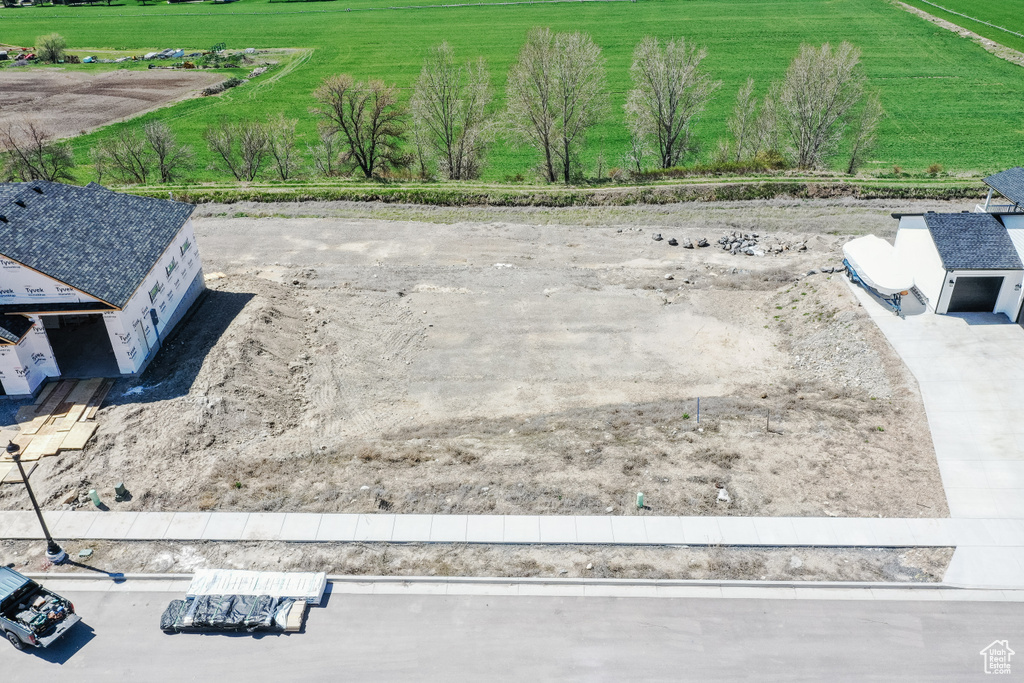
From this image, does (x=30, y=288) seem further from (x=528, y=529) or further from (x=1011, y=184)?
(x=1011, y=184)

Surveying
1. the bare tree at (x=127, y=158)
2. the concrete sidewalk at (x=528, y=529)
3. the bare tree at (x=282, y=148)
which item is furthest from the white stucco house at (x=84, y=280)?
the bare tree at (x=127, y=158)

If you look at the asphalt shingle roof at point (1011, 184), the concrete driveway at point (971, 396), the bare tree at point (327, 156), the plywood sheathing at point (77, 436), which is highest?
the asphalt shingle roof at point (1011, 184)

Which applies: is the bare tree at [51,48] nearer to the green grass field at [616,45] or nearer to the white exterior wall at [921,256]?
the green grass field at [616,45]

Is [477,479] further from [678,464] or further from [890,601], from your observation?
[890,601]

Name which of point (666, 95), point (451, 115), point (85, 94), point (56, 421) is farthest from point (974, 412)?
point (85, 94)

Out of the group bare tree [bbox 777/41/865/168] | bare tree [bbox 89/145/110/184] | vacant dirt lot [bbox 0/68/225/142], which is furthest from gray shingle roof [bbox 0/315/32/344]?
vacant dirt lot [bbox 0/68/225/142]

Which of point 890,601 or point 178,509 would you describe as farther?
point 178,509

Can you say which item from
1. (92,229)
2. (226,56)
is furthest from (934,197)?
(226,56)
